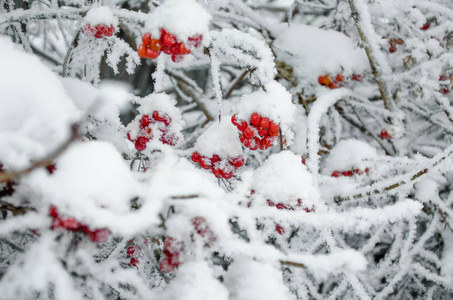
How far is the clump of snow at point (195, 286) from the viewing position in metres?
0.75

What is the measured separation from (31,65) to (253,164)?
2228 mm

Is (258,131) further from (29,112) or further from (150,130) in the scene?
(29,112)

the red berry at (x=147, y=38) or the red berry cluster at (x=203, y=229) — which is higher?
the red berry at (x=147, y=38)

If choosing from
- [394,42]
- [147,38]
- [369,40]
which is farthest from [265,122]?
[394,42]

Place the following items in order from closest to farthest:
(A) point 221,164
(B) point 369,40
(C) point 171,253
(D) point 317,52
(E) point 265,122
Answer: (C) point 171,253 → (E) point 265,122 → (A) point 221,164 → (B) point 369,40 → (D) point 317,52

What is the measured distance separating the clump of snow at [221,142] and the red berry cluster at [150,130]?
0.13 m

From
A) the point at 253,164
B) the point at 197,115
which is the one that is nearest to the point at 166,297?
the point at 253,164

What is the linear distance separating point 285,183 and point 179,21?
0.64 metres

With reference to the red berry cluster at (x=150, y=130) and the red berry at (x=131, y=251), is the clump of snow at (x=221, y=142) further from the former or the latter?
the red berry at (x=131, y=251)

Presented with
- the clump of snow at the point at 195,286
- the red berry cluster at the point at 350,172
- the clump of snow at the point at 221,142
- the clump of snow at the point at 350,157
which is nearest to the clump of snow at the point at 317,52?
the clump of snow at the point at 350,157

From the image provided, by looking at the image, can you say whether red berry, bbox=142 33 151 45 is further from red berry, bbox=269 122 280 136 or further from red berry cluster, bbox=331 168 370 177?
red berry cluster, bbox=331 168 370 177

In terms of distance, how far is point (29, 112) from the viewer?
2.80ft

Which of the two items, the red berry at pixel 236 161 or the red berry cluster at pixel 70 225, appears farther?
the red berry at pixel 236 161

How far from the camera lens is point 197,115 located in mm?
3928
